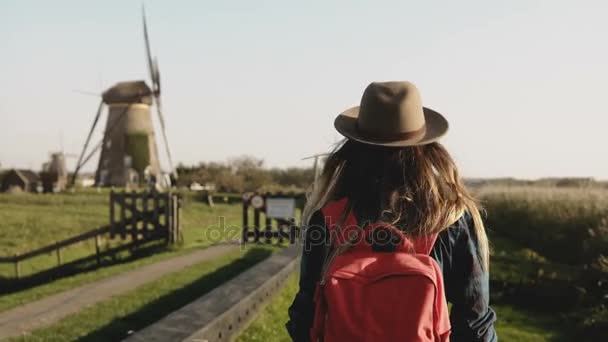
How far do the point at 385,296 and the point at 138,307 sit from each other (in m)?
6.41

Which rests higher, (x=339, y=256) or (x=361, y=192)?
(x=361, y=192)

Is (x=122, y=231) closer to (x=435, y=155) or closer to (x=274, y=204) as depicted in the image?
(x=274, y=204)

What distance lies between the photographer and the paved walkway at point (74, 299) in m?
7.34

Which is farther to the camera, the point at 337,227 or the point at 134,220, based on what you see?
the point at 134,220

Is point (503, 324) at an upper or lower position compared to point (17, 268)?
lower

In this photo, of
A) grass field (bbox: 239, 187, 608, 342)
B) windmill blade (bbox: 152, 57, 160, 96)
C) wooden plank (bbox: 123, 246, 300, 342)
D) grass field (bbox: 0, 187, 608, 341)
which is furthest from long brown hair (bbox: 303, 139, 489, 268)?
windmill blade (bbox: 152, 57, 160, 96)

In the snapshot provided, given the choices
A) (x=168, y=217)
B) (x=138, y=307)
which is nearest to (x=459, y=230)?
(x=138, y=307)

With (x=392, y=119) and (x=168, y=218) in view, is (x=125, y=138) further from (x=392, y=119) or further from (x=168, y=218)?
(x=392, y=119)

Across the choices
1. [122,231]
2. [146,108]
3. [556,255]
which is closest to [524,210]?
[556,255]

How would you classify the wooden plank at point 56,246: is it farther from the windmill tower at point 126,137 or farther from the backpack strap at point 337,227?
the windmill tower at point 126,137

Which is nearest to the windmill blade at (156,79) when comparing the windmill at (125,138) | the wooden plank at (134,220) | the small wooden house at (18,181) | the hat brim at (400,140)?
the windmill at (125,138)

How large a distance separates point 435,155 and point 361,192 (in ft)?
1.10

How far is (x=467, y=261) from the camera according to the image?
2168 mm

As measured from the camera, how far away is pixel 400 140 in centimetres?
225
